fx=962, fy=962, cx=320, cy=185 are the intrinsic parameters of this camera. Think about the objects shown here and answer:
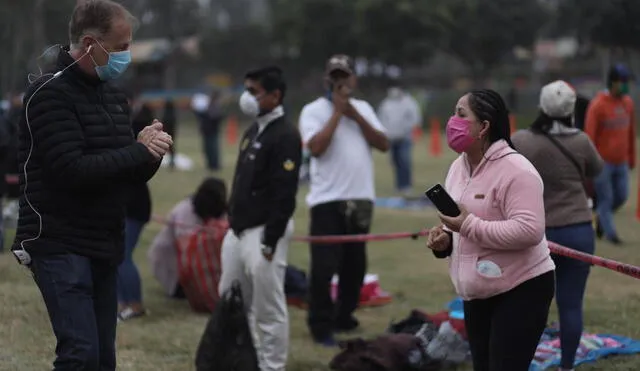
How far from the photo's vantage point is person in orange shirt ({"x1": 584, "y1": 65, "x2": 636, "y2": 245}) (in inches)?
393

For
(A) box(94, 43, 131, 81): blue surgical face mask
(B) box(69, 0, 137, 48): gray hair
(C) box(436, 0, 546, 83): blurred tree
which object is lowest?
(A) box(94, 43, 131, 81): blue surgical face mask

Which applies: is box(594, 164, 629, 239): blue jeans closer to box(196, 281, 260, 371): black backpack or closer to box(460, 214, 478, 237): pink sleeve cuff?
box(196, 281, 260, 371): black backpack

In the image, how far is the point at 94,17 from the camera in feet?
12.5

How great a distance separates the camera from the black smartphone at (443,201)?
399cm

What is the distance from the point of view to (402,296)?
8570mm

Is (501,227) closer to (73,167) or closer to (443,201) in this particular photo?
(443,201)

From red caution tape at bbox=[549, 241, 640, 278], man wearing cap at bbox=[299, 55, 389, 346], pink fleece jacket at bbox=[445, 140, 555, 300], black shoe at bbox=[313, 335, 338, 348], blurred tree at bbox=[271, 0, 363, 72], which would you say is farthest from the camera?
blurred tree at bbox=[271, 0, 363, 72]

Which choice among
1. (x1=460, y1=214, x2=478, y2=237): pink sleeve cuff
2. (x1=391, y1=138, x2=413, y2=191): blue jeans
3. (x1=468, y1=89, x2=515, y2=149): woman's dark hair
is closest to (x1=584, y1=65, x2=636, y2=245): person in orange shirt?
(x1=391, y1=138, x2=413, y2=191): blue jeans

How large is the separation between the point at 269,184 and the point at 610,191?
5.93 m

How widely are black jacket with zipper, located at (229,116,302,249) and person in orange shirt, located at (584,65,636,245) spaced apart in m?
4.90

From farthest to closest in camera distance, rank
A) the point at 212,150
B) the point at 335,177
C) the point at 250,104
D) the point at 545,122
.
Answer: the point at 212,150 → the point at 335,177 → the point at 250,104 → the point at 545,122

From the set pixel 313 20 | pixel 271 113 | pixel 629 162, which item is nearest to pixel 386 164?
pixel 629 162

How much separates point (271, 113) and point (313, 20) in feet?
143

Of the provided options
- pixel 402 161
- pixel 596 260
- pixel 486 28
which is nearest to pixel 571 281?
pixel 596 260
